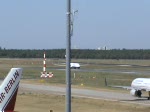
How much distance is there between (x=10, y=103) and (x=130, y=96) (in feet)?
106

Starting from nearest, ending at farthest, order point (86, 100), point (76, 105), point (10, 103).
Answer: point (10, 103) → point (76, 105) → point (86, 100)

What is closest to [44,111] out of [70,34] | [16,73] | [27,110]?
[27,110]

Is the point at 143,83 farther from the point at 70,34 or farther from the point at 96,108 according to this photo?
the point at 70,34

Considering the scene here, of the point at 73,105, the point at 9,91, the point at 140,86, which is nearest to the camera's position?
the point at 9,91

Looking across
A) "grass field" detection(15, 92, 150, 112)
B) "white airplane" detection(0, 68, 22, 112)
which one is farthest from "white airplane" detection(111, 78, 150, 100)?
"white airplane" detection(0, 68, 22, 112)

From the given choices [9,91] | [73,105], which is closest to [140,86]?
[73,105]

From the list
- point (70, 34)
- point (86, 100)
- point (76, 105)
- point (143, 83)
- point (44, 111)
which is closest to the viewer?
point (70, 34)

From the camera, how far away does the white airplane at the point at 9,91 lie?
23266mm

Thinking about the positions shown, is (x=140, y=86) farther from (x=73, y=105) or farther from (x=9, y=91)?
(x=9, y=91)

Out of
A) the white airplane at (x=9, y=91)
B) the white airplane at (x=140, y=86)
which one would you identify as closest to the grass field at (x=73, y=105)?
the white airplane at (x=140, y=86)

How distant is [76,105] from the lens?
44250mm

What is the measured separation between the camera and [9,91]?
Answer: 77.6 ft

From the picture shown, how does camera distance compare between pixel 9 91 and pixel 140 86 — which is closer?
pixel 9 91

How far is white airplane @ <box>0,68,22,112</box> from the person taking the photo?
23.3 metres
